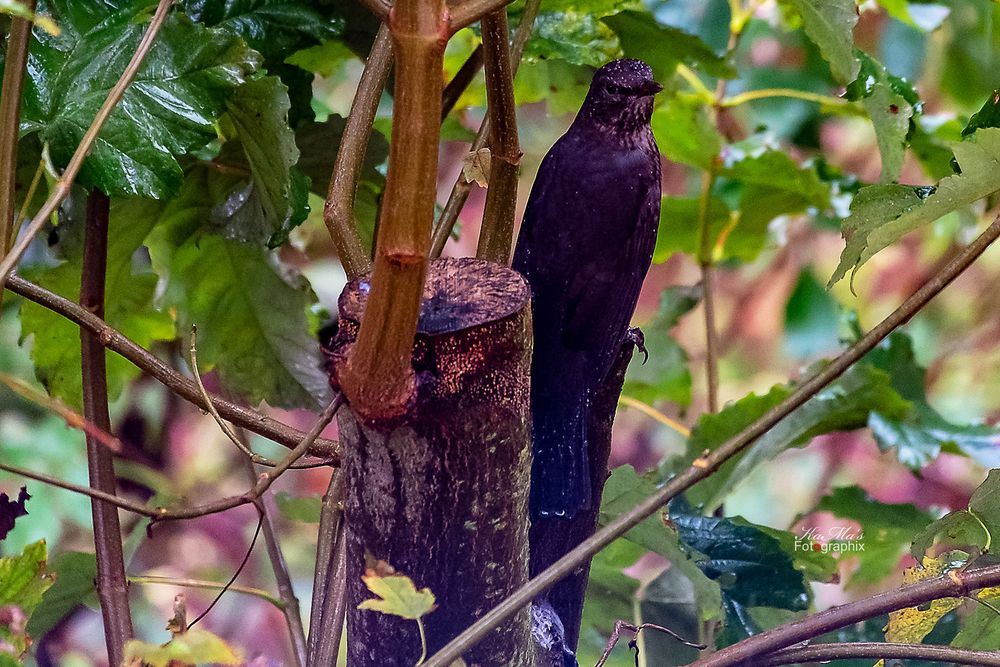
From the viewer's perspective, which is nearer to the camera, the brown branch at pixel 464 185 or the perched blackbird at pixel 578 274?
the perched blackbird at pixel 578 274

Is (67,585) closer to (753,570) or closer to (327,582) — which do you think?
(327,582)

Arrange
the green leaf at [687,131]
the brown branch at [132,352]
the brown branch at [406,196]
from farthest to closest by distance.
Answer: the green leaf at [687,131], the brown branch at [132,352], the brown branch at [406,196]

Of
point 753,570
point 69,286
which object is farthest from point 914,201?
point 69,286

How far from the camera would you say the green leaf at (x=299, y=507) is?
99cm

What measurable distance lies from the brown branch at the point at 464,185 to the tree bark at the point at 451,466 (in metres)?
0.20

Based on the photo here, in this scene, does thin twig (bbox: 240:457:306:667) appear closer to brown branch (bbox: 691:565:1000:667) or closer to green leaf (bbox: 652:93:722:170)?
brown branch (bbox: 691:565:1000:667)

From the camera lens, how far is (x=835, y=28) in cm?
69

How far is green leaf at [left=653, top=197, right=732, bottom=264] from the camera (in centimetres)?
131

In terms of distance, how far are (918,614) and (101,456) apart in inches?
23.5

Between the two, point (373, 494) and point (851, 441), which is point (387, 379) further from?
point (851, 441)

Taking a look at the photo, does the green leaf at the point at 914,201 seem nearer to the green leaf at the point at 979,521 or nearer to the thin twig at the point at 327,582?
the green leaf at the point at 979,521

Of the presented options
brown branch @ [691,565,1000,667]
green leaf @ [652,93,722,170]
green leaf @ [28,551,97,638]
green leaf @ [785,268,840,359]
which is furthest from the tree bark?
green leaf @ [785,268,840,359]

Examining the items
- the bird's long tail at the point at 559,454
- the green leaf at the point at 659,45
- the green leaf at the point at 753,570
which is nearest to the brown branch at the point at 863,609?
the bird's long tail at the point at 559,454

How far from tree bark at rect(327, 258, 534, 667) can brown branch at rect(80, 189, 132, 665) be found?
10.4 inches
